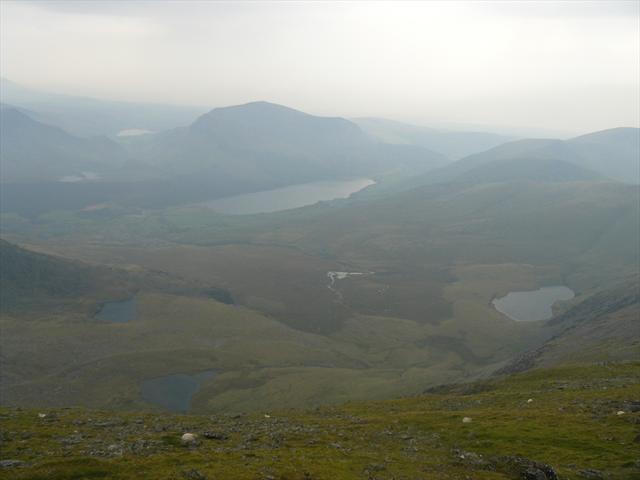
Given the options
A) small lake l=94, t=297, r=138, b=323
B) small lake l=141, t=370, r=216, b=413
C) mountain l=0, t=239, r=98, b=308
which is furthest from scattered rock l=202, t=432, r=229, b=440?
mountain l=0, t=239, r=98, b=308

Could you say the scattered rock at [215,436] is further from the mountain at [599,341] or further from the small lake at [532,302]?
the small lake at [532,302]

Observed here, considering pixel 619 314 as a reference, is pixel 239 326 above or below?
below

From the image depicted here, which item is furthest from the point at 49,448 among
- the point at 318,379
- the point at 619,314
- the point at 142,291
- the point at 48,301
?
the point at 142,291

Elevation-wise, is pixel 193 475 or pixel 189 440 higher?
pixel 193 475

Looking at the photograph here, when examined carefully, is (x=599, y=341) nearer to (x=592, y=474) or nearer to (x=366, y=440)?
(x=366, y=440)

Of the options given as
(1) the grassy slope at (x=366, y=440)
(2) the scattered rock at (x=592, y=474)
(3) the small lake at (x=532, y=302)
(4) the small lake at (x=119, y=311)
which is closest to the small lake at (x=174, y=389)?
(1) the grassy slope at (x=366, y=440)

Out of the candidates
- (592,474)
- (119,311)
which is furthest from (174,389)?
(592,474)

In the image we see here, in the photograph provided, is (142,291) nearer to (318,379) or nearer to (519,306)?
(318,379)
